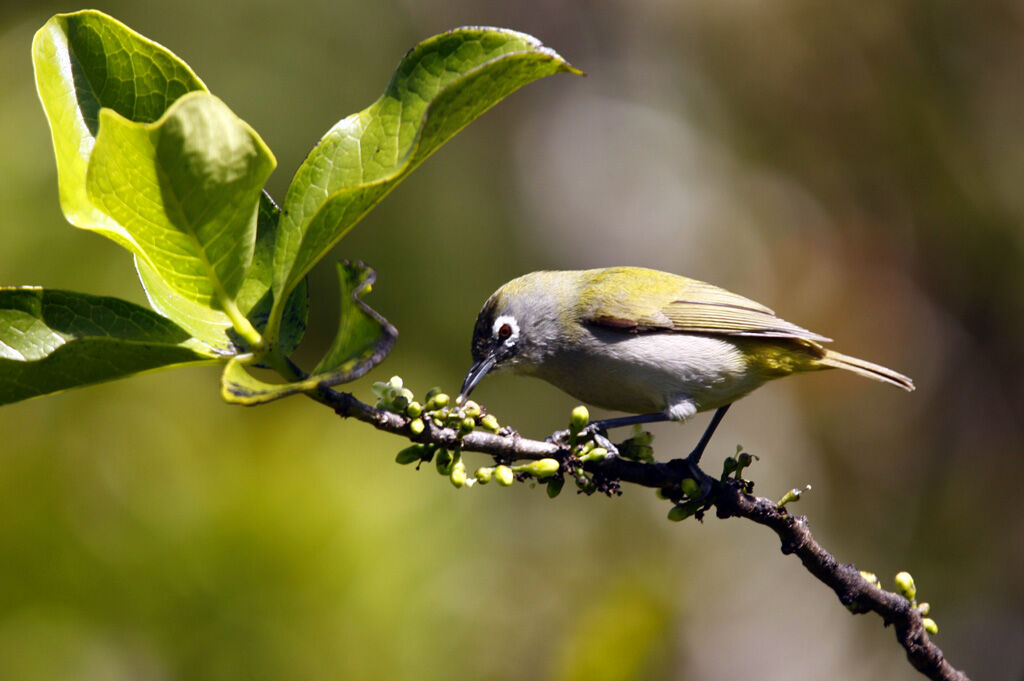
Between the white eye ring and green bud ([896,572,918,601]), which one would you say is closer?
green bud ([896,572,918,601])

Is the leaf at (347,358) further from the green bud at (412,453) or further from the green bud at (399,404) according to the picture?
the green bud at (412,453)

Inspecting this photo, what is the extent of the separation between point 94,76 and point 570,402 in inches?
244

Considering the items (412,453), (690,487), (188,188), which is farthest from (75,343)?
(690,487)

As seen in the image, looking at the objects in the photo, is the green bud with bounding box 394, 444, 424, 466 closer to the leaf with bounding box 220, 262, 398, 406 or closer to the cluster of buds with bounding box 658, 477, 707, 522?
the leaf with bounding box 220, 262, 398, 406

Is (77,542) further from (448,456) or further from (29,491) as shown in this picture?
(448,456)

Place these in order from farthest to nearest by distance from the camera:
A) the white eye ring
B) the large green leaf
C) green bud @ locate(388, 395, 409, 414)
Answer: the white eye ring, green bud @ locate(388, 395, 409, 414), the large green leaf

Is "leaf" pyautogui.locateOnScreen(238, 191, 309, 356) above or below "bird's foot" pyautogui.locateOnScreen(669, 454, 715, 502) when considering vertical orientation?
above

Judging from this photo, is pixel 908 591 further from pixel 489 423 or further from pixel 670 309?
pixel 670 309

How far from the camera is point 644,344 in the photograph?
3.47 metres

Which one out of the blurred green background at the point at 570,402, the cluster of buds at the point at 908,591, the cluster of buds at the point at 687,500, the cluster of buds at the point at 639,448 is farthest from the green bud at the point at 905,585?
the blurred green background at the point at 570,402

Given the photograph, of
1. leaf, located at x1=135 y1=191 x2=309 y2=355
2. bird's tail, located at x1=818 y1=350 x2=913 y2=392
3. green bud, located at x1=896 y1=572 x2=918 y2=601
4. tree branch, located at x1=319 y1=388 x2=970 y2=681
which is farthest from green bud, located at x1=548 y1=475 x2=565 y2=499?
bird's tail, located at x1=818 y1=350 x2=913 y2=392

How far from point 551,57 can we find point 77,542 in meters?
2.89

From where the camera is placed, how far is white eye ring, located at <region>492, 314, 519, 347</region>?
3.62 meters

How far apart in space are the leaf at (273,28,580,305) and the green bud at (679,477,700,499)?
3.15 ft
